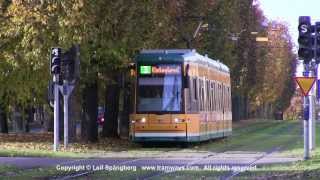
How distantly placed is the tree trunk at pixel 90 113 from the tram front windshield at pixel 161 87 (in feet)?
16.3

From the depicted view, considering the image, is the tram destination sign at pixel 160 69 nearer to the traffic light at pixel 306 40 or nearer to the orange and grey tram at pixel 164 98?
the orange and grey tram at pixel 164 98

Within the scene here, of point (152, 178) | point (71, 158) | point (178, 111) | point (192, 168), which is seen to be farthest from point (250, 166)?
point (178, 111)

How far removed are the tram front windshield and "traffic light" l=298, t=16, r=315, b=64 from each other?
9039 mm

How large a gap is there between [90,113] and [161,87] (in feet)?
21.0

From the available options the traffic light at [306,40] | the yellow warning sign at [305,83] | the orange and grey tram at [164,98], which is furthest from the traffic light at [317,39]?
the orange and grey tram at [164,98]

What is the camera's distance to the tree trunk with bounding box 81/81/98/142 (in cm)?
→ 3669

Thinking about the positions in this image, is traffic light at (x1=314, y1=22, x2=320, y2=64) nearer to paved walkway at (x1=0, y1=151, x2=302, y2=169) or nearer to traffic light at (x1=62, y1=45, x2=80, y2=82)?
paved walkway at (x1=0, y1=151, x2=302, y2=169)

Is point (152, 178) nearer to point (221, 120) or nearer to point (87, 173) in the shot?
point (87, 173)

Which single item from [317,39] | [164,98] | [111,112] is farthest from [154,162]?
[111,112]

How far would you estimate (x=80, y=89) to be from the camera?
40.0m

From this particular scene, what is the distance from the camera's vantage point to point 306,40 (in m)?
24.0

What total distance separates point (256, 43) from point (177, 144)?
40.3 metres

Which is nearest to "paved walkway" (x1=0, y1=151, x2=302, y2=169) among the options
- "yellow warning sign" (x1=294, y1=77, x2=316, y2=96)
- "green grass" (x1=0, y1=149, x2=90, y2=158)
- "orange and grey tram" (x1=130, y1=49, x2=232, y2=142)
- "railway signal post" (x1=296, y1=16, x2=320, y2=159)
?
"green grass" (x1=0, y1=149, x2=90, y2=158)

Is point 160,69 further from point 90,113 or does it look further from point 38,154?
point 38,154
